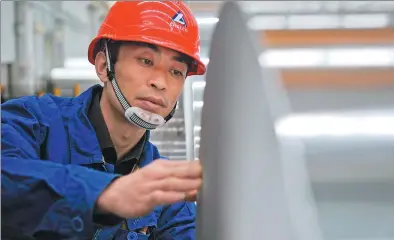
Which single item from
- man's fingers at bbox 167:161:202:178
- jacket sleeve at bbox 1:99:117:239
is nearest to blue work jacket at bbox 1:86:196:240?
jacket sleeve at bbox 1:99:117:239

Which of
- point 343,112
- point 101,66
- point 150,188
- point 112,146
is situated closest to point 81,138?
point 112,146

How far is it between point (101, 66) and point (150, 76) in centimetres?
19

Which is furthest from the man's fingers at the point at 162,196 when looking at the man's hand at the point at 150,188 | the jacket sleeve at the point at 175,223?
the jacket sleeve at the point at 175,223

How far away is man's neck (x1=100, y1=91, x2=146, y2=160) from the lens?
115 cm

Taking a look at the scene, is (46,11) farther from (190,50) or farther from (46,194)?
(46,194)

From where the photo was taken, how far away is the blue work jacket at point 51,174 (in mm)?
687

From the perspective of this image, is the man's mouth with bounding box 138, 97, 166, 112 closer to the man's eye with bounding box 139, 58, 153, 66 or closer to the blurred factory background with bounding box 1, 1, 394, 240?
the man's eye with bounding box 139, 58, 153, 66

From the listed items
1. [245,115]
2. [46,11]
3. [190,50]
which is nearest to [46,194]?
[245,115]

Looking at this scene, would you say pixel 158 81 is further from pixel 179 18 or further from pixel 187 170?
pixel 187 170

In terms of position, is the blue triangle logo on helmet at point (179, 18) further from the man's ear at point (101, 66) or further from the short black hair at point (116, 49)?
the man's ear at point (101, 66)

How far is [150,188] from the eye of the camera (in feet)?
2.09

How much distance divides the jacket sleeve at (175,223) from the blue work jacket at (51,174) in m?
0.13

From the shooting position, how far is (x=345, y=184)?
2.10 ft

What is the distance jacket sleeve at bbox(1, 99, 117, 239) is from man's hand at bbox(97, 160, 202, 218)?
27 millimetres
